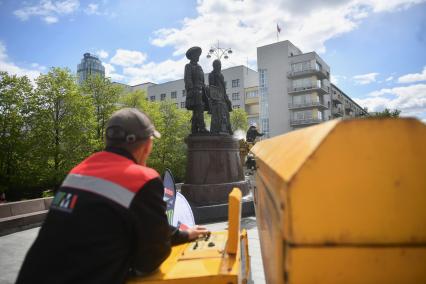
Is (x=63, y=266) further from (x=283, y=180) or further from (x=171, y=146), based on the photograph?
(x=171, y=146)

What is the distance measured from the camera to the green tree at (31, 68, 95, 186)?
51.9ft

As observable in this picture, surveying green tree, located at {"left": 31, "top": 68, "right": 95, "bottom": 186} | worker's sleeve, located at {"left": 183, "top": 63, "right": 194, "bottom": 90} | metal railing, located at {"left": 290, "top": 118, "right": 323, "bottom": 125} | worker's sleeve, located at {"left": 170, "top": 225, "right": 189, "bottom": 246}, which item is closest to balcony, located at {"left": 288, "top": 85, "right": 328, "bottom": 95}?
metal railing, located at {"left": 290, "top": 118, "right": 323, "bottom": 125}

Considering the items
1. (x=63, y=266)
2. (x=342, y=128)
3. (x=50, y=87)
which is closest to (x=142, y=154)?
(x=63, y=266)

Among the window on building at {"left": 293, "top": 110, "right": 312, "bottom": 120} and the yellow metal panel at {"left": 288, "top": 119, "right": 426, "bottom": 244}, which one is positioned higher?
the window on building at {"left": 293, "top": 110, "right": 312, "bottom": 120}

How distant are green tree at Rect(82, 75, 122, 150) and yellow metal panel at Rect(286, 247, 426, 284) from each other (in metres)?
23.1

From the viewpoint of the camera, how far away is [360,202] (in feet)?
3.22

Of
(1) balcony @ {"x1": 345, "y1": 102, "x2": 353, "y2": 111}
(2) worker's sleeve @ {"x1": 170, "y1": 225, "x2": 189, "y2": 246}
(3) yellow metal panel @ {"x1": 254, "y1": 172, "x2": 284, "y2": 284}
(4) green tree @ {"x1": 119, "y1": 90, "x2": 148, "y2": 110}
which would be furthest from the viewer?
(1) balcony @ {"x1": 345, "y1": 102, "x2": 353, "y2": 111}

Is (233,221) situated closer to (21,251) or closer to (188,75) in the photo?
(21,251)

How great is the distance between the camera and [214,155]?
8922 mm

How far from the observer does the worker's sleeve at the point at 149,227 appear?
5.06ft

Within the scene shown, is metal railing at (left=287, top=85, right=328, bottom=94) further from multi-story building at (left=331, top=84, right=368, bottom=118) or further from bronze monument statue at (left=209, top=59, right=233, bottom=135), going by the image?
bronze monument statue at (left=209, top=59, right=233, bottom=135)

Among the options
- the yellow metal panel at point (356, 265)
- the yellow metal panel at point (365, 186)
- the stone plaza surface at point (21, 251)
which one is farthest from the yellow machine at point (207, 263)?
the stone plaza surface at point (21, 251)

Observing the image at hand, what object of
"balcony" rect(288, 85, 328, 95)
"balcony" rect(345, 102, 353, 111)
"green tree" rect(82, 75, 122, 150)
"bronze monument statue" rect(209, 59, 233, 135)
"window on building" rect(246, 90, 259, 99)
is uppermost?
"window on building" rect(246, 90, 259, 99)

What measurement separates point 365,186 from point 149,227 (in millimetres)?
1081
